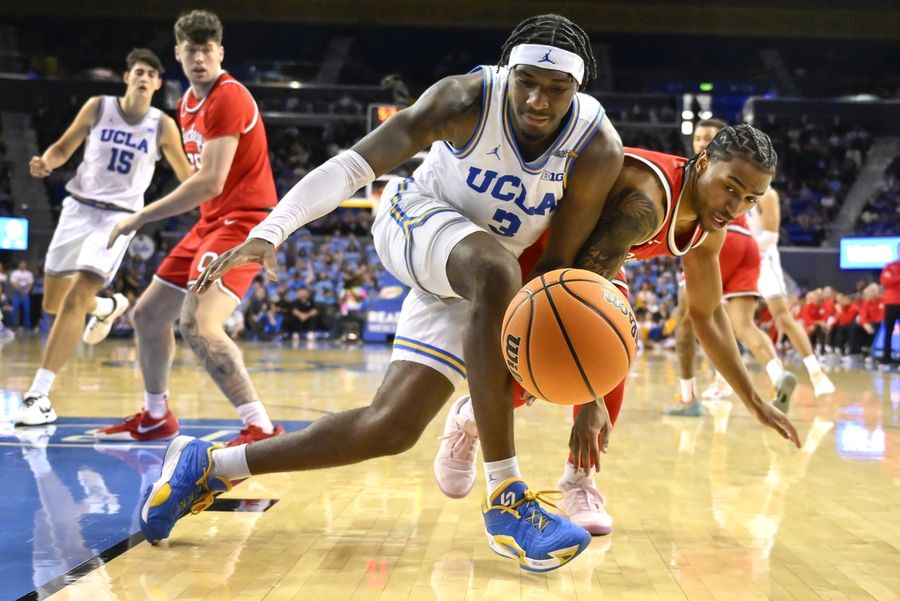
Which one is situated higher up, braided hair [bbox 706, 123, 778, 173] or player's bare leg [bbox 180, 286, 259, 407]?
braided hair [bbox 706, 123, 778, 173]

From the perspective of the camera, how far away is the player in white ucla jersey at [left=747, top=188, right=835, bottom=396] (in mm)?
8062

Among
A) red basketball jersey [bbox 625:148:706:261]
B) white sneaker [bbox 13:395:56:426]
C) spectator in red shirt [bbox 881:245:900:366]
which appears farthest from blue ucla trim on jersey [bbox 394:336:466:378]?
spectator in red shirt [bbox 881:245:900:366]

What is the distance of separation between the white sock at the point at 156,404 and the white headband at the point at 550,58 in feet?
10.4

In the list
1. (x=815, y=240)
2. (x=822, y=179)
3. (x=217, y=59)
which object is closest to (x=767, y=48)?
(x=822, y=179)

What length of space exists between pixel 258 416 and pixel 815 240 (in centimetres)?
2083

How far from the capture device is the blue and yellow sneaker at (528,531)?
2627 mm

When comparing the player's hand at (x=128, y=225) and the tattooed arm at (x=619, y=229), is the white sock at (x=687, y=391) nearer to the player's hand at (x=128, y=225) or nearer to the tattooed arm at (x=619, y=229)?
the tattooed arm at (x=619, y=229)

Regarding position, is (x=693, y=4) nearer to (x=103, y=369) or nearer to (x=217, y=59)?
(x=103, y=369)

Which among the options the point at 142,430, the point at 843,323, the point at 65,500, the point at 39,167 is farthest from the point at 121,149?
the point at 843,323

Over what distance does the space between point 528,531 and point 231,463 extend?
41.2 inches

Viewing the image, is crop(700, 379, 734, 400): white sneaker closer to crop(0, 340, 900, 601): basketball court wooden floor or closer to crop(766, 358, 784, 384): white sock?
crop(766, 358, 784, 384): white sock

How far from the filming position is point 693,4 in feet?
76.2

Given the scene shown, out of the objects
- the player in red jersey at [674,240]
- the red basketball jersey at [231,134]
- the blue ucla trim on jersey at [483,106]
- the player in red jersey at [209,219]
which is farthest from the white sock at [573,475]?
the red basketball jersey at [231,134]

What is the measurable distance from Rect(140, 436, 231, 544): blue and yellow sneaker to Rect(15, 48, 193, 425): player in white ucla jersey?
2836 mm
